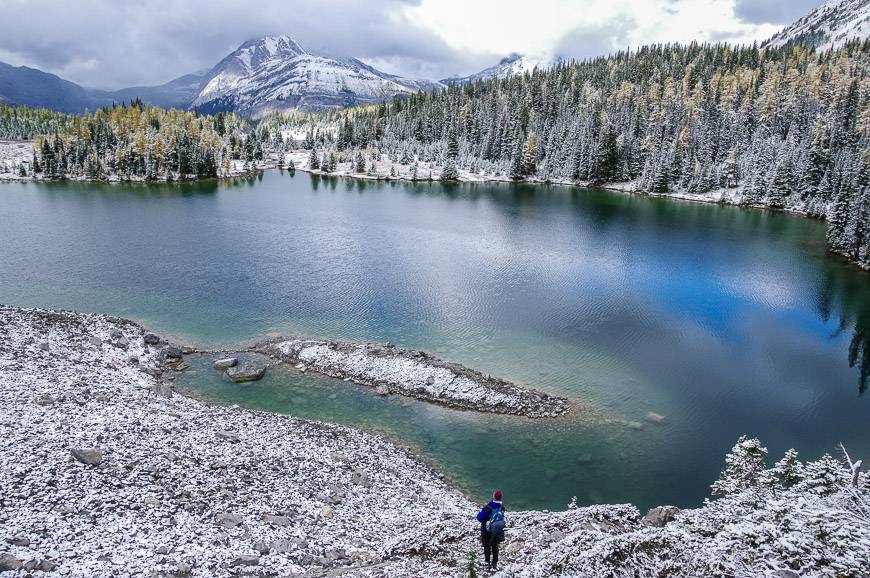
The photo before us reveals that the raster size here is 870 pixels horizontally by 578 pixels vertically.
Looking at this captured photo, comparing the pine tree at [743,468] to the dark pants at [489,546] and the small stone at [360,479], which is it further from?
the small stone at [360,479]

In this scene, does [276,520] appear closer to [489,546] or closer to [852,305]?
[489,546]

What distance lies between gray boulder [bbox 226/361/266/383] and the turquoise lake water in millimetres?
844

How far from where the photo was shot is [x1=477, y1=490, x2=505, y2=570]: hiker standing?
15953 millimetres

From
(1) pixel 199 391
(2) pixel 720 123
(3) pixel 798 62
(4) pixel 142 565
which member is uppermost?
(3) pixel 798 62

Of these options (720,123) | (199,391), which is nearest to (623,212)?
(720,123)

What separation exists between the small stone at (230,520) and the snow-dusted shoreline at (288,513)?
2.5 inches

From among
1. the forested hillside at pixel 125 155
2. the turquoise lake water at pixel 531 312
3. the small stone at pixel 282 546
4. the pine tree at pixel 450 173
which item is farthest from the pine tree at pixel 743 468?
the forested hillside at pixel 125 155

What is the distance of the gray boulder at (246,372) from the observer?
36031 millimetres

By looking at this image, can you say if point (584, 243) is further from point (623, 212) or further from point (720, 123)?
point (720, 123)

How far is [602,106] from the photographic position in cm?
19125

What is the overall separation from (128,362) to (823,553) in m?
39.6

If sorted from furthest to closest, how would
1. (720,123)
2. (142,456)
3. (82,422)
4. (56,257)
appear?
Answer: 1. (720,123)
2. (56,257)
3. (82,422)
4. (142,456)

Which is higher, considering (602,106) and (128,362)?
(602,106)

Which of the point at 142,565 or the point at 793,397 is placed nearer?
the point at 142,565
